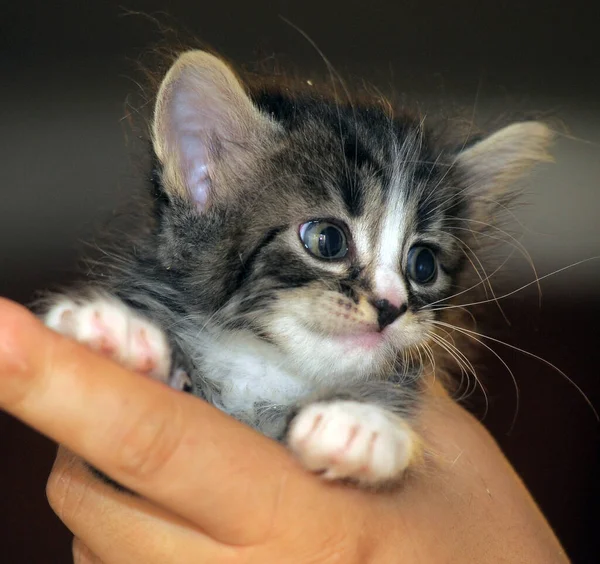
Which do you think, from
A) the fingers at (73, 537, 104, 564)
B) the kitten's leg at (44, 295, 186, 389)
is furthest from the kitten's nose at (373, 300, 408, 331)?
the fingers at (73, 537, 104, 564)

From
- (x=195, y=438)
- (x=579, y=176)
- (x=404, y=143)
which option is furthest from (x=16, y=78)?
(x=579, y=176)

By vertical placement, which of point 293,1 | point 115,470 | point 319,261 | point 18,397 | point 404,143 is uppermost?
point 293,1

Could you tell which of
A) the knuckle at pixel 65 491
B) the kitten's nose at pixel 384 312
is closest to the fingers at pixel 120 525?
the knuckle at pixel 65 491

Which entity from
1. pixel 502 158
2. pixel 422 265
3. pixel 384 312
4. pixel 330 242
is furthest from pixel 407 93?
pixel 384 312

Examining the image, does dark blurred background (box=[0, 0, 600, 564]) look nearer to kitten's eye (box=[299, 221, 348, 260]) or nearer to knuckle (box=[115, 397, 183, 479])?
kitten's eye (box=[299, 221, 348, 260])

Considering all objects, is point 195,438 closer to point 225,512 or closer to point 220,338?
point 225,512

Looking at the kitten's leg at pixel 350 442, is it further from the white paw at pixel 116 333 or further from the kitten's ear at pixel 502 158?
the kitten's ear at pixel 502 158
